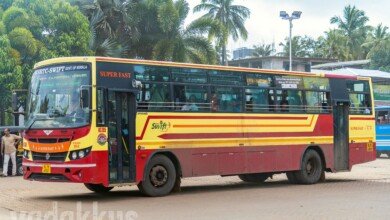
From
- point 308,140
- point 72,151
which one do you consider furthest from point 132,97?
point 308,140

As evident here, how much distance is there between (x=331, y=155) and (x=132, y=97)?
7.92 metres

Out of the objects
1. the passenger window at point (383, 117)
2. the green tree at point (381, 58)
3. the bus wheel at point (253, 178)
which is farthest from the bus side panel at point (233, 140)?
the green tree at point (381, 58)

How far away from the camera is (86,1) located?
124ft

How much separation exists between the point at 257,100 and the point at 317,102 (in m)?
2.76

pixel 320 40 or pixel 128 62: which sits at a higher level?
pixel 320 40

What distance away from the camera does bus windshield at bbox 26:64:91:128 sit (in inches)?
542

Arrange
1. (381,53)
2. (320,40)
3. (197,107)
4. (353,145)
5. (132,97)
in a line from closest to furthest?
(132,97) → (197,107) → (353,145) → (381,53) → (320,40)

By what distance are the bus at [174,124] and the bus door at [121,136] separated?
0.9 inches

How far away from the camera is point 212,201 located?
14266 millimetres

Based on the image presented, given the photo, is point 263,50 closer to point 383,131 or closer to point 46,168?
point 383,131

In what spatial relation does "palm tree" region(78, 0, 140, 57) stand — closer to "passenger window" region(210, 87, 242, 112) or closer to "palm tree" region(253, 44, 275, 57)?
"passenger window" region(210, 87, 242, 112)

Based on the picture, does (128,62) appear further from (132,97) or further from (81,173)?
(81,173)

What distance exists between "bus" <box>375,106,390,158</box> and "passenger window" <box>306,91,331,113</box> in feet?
57.4

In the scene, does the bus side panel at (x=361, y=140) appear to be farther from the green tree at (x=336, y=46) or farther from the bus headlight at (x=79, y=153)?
the green tree at (x=336, y=46)
